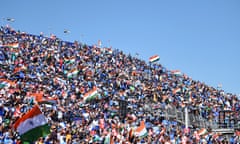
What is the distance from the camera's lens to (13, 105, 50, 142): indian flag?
11.3 m

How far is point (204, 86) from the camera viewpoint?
5150 cm

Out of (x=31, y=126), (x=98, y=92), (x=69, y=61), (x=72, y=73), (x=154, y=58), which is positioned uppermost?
(x=154, y=58)

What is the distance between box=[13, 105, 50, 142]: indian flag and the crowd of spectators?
5.00 meters

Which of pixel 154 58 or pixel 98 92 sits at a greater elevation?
pixel 154 58

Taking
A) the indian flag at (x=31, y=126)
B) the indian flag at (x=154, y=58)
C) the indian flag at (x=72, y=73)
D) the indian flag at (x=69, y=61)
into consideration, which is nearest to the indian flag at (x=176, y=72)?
the indian flag at (x=154, y=58)

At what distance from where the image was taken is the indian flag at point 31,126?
11.3m

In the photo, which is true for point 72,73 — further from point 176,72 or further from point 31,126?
point 31,126

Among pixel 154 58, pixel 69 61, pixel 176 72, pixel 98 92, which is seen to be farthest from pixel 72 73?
pixel 176 72

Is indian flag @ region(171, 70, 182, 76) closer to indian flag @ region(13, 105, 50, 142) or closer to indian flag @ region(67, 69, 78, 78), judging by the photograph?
indian flag @ region(67, 69, 78, 78)

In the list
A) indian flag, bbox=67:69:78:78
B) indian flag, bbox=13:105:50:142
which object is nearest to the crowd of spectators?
indian flag, bbox=67:69:78:78

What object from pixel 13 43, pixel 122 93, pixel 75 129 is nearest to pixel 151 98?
pixel 122 93

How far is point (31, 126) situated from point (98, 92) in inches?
832

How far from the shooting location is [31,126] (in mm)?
11383

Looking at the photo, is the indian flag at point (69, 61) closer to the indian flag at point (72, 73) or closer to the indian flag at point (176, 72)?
the indian flag at point (72, 73)
